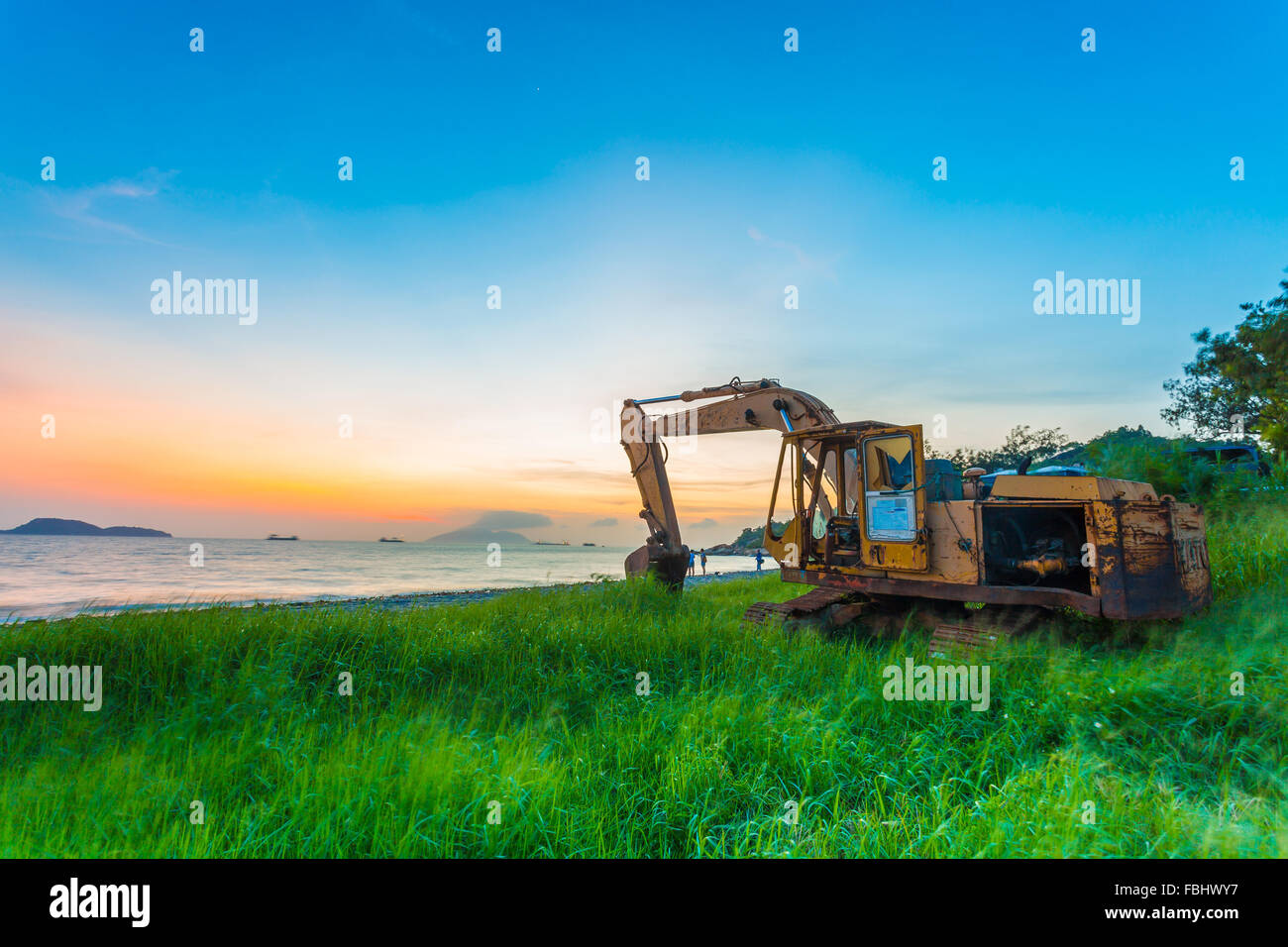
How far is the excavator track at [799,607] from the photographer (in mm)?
7984

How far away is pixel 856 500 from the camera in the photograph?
311 inches

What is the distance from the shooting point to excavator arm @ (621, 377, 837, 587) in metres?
10.1

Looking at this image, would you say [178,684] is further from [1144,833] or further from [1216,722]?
[1216,722]

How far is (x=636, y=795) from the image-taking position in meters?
3.51

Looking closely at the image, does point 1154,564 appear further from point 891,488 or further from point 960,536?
point 891,488

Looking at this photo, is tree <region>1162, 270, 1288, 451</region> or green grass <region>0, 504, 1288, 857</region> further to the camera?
tree <region>1162, 270, 1288, 451</region>

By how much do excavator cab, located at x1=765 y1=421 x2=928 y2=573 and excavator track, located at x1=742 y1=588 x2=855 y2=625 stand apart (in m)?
0.52

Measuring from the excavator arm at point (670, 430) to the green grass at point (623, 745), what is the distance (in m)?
3.96

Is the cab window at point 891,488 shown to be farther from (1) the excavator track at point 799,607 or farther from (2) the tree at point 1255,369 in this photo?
(2) the tree at point 1255,369

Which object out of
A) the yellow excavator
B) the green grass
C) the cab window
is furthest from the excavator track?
the cab window

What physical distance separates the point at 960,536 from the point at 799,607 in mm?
2279

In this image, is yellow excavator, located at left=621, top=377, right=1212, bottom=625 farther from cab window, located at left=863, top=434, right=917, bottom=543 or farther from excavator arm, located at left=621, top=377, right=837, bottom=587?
excavator arm, located at left=621, top=377, right=837, bottom=587
